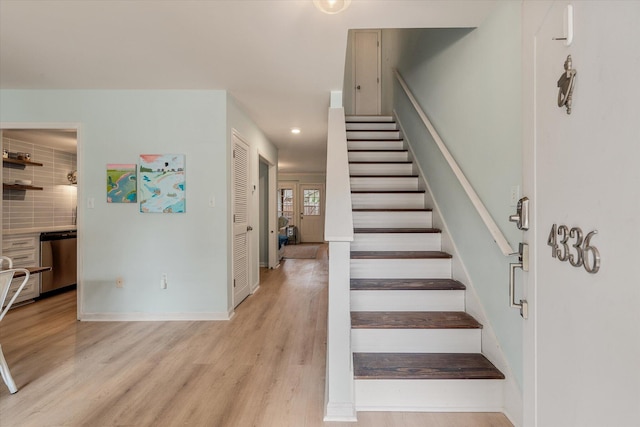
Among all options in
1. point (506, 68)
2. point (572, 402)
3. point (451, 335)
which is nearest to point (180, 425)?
point (451, 335)

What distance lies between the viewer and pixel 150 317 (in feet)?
10.5

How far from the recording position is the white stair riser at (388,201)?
10.1 feet

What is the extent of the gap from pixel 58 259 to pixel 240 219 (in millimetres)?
2715

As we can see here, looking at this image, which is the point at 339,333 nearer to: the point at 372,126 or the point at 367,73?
the point at 372,126

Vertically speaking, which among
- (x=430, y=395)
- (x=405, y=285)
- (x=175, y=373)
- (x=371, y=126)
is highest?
(x=371, y=126)

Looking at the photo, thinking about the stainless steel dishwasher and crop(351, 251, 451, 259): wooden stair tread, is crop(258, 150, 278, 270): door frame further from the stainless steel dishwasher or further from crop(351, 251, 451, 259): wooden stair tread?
crop(351, 251, 451, 259): wooden stair tread

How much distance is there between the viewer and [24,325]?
308 centimetres

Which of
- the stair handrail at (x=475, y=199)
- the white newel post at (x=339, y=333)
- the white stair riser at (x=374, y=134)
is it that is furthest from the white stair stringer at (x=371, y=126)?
the white newel post at (x=339, y=333)

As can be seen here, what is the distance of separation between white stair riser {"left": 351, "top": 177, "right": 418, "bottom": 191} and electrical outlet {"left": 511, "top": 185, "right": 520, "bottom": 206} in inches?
65.5

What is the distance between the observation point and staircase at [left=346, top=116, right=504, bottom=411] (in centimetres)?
169

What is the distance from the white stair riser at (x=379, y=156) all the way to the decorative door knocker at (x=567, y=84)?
2.89m

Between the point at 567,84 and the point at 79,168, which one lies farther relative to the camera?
the point at 79,168

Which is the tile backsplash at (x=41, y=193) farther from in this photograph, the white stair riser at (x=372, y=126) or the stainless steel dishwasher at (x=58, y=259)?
the white stair riser at (x=372, y=126)

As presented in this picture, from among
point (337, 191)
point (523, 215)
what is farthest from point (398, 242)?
point (523, 215)
